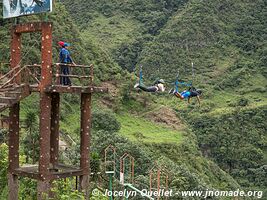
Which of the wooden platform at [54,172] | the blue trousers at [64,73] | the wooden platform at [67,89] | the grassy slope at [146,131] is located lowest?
the grassy slope at [146,131]

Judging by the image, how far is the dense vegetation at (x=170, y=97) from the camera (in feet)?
119

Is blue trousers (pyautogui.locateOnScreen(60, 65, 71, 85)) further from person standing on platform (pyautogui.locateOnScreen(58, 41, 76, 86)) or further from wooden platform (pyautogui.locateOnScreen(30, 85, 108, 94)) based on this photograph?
wooden platform (pyautogui.locateOnScreen(30, 85, 108, 94))

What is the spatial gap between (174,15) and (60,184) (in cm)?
11423

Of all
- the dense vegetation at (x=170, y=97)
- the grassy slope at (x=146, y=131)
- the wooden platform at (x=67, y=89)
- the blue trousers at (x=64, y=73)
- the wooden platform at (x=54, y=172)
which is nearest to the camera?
the wooden platform at (x=67, y=89)

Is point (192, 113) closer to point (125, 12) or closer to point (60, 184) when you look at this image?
point (125, 12)

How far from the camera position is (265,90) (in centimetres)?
10038

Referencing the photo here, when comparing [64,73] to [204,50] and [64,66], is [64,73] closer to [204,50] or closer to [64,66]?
[64,66]

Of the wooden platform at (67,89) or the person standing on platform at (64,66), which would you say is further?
the person standing on platform at (64,66)

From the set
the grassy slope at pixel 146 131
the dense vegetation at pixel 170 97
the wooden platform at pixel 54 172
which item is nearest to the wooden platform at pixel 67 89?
the wooden platform at pixel 54 172

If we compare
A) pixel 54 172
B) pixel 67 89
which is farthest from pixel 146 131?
pixel 67 89

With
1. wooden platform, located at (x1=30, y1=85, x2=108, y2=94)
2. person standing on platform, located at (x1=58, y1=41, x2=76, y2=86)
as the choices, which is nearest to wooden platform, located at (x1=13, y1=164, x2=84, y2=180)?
wooden platform, located at (x1=30, y1=85, x2=108, y2=94)

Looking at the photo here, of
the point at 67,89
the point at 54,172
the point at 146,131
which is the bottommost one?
the point at 146,131

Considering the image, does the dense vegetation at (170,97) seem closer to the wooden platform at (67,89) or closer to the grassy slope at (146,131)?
the grassy slope at (146,131)

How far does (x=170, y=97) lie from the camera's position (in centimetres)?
9069
